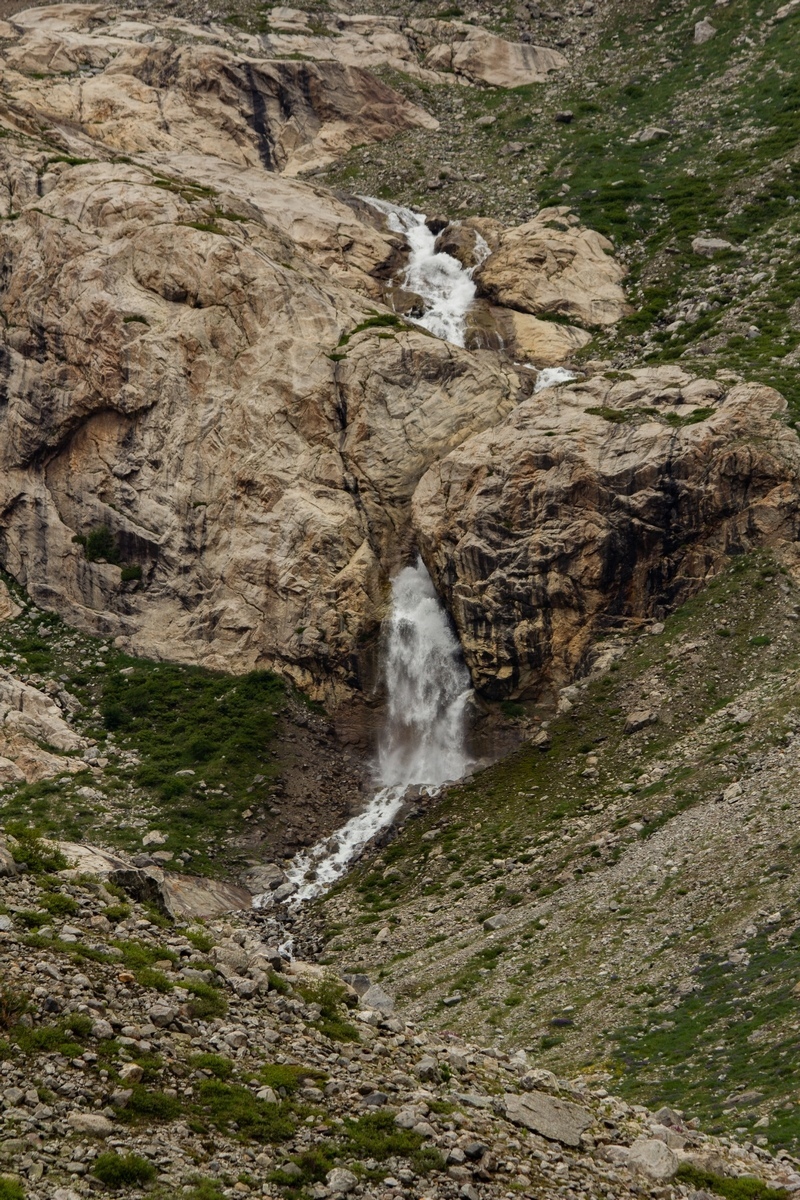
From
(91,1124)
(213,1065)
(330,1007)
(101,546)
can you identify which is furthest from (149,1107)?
(101,546)

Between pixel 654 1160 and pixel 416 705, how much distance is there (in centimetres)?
4500

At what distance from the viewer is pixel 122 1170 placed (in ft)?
64.1

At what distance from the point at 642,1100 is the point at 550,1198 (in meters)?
11.7

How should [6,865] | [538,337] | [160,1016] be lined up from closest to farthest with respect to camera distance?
[160,1016], [6,865], [538,337]

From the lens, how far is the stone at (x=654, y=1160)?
24.8m

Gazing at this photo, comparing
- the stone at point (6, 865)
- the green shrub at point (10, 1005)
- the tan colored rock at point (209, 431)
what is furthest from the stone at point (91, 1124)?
the tan colored rock at point (209, 431)

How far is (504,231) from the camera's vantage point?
3939 inches

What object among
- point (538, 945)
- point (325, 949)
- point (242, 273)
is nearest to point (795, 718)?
point (538, 945)

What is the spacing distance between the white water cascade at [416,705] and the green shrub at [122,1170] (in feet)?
139

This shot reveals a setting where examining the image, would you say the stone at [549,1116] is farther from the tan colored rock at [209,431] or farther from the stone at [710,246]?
the stone at [710,246]

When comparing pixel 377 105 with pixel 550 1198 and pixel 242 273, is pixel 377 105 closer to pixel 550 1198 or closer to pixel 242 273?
pixel 242 273

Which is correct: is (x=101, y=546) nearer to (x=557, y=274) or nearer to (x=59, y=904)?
(x=557, y=274)

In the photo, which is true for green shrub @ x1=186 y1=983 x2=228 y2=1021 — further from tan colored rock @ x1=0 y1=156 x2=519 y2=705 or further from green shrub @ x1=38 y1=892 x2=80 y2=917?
tan colored rock @ x1=0 y1=156 x2=519 y2=705

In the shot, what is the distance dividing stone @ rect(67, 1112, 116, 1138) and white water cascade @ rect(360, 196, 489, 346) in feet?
244
